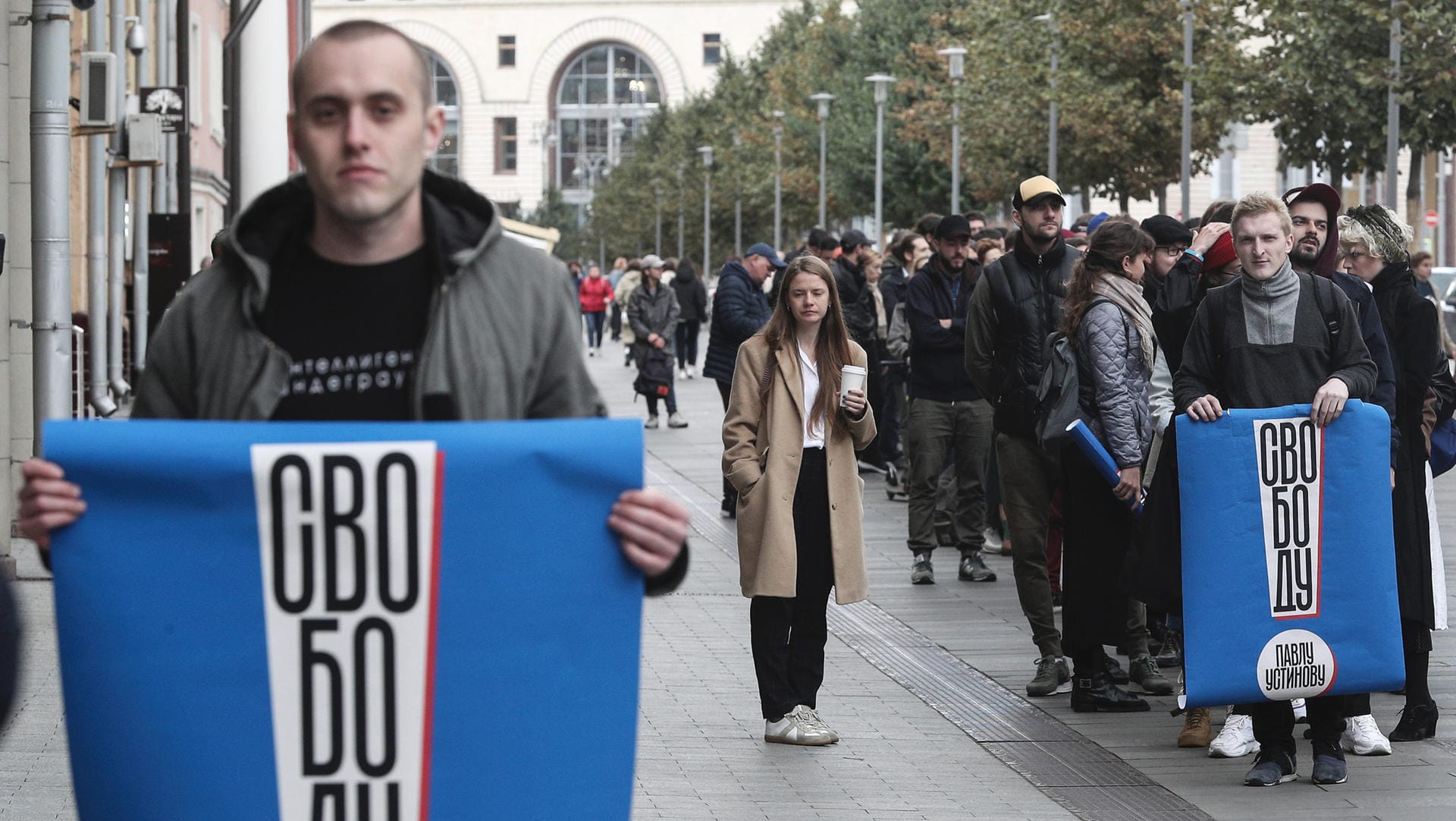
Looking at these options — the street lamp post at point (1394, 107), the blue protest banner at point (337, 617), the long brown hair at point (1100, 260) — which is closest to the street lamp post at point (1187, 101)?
the street lamp post at point (1394, 107)

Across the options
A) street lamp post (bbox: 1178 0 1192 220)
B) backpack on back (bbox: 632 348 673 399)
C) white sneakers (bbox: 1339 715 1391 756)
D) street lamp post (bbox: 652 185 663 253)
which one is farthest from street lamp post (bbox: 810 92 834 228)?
white sneakers (bbox: 1339 715 1391 756)

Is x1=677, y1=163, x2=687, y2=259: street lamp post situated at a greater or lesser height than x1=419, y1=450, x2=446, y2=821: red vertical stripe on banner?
greater

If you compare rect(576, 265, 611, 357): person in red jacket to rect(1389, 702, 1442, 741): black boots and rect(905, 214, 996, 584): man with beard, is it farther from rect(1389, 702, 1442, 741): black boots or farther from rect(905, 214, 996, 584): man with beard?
rect(1389, 702, 1442, 741): black boots

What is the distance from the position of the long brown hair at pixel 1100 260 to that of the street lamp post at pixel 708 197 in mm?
73157

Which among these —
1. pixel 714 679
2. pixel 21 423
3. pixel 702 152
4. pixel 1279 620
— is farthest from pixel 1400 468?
pixel 702 152

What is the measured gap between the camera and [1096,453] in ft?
26.7

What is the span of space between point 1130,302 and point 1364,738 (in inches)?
69.6

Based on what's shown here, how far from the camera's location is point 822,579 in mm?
8086

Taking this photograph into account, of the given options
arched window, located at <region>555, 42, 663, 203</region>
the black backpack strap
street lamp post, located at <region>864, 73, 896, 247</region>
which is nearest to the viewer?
the black backpack strap

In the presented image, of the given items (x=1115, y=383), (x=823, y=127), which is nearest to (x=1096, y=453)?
(x=1115, y=383)

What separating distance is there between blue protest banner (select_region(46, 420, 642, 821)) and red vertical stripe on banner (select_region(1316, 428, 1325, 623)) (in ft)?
14.1

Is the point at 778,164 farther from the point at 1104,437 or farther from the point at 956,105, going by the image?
the point at 1104,437

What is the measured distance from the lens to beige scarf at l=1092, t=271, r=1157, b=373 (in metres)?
8.35

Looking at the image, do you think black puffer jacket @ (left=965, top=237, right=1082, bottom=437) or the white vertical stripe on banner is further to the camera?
black puffer jacket @ (left=965, top=237, right=1082, bottom=437)
